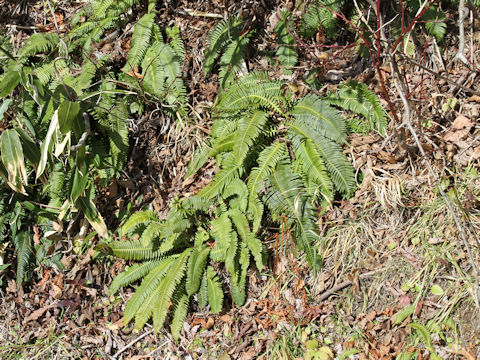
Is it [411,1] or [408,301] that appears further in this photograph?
[411,1]

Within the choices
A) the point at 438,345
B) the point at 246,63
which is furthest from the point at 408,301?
the point at 246,63

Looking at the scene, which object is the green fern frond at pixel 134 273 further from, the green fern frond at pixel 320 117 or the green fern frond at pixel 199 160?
the green fern frond at pixel 320 117

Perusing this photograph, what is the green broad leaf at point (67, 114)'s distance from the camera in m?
4.37

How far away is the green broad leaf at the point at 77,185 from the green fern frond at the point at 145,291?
1.08 metres

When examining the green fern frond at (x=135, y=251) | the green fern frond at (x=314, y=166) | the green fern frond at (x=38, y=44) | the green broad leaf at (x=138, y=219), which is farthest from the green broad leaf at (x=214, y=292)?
the green fern frond at (x=38, y=44)

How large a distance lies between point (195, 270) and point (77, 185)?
149cm

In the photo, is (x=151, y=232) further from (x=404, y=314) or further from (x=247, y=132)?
(x=404, y=314)

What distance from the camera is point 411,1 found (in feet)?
13.5

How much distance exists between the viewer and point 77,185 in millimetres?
4699

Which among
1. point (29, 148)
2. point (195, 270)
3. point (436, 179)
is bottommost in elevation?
point (195, 270)

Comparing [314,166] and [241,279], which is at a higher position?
[314,166]

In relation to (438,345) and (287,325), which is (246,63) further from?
(438,345)

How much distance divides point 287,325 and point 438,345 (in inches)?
45.9

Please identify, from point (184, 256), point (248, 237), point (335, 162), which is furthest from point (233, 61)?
point (184, 256)
